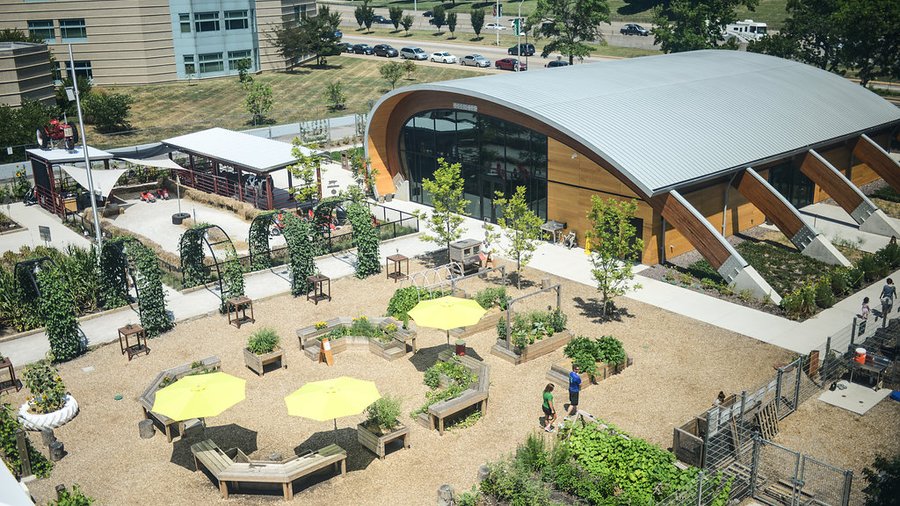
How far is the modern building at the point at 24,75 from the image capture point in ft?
199

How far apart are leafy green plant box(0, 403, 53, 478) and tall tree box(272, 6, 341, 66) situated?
7125cm

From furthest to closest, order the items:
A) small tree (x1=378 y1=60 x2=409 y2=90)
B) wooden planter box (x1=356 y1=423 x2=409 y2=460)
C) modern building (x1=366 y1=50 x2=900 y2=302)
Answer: small tree (x1=378 y1=60 x2=409 y2=90) → modern building (x1=366 y1=50 x2=900 y2=302) → wooden planter box (x1=356 y1=423 x2=409 y2=460)

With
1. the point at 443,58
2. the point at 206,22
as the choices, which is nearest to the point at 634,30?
the point at 443,58

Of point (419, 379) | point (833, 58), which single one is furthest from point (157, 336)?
point (833, 58)

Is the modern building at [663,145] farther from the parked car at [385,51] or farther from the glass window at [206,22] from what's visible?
the parked car at [385,51]

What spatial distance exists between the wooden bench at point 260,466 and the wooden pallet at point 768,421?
35.3ft

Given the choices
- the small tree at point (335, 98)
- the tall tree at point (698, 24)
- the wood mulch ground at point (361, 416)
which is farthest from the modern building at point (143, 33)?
the wood mulch ground at point (361, 416)

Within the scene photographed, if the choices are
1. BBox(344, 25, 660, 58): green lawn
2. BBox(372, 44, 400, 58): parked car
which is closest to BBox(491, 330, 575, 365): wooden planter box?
BBox(344, 25, 660, 58): green lawn

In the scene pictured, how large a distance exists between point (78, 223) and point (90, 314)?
14325mm

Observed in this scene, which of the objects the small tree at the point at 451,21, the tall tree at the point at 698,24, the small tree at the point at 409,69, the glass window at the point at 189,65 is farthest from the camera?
the small tree at the point at 451,21

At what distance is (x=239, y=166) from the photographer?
4297 cm

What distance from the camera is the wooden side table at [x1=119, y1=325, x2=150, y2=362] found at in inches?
1024

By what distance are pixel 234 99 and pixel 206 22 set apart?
36.0ft

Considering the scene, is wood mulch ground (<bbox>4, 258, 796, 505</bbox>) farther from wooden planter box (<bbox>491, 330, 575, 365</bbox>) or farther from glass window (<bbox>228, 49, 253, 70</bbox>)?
glass window (<bbox>228, 49, 253, 70</bbox>)
